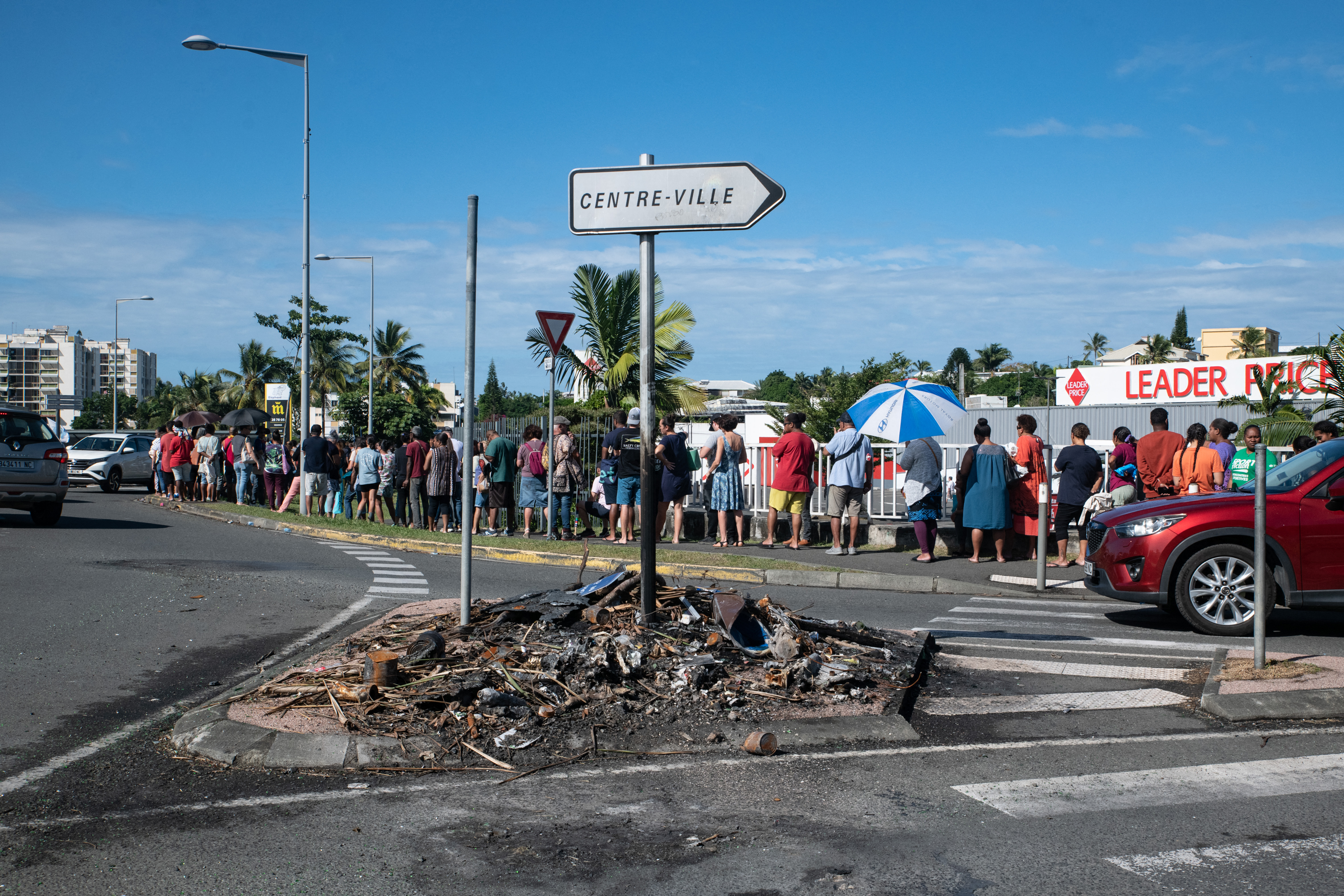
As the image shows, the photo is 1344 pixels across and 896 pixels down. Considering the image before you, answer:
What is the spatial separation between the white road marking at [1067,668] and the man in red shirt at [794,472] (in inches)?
282

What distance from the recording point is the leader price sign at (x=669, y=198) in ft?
20.3

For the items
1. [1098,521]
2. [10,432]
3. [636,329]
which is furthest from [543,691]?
[636,329]

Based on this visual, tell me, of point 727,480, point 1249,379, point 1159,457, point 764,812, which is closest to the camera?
point 764,812

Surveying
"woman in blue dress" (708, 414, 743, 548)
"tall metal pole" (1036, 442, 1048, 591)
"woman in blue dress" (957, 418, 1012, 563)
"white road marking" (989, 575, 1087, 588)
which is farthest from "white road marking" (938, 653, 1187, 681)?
"woman in blue dress" (708, 414, 743, 548)

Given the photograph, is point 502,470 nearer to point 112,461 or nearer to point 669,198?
point 669,198

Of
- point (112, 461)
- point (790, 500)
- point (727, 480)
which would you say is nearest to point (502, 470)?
point (727, 480)

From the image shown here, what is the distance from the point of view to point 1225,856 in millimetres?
3820

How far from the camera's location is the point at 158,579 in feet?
36.0

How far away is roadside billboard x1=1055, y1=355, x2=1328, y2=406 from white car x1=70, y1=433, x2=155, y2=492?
28.0 m

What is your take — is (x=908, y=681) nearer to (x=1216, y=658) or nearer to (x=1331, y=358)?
(x=1216, y=658)

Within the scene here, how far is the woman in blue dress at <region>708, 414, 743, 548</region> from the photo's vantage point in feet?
50.0

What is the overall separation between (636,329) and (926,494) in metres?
12.1

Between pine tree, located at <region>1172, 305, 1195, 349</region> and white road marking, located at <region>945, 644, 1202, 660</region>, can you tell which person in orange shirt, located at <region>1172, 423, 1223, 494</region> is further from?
pine tree, located at <region>1172, 305, 1195, 349</region>

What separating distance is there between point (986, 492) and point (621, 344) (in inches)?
496
